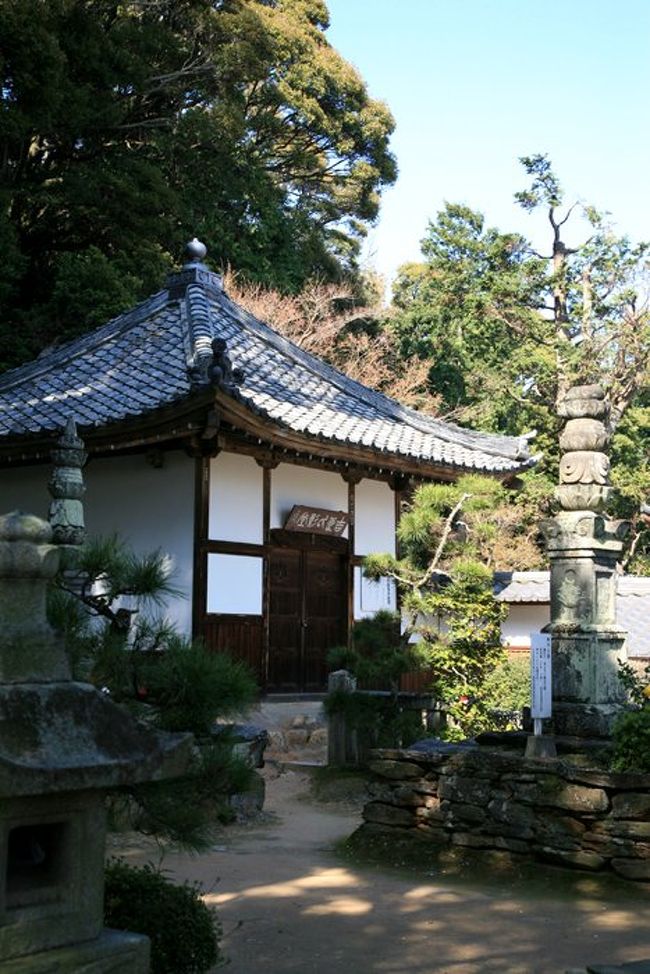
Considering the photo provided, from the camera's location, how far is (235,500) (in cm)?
1388

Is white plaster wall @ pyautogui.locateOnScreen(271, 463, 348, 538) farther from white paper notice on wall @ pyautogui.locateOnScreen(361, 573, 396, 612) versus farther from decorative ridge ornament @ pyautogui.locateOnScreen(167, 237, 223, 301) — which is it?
decorative ridge ornament @ pyautogui.locateOnScreen(167, 237, 223, 301)

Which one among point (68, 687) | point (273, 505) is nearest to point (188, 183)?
point (273, 505)

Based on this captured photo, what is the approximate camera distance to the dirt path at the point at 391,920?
5.36 m

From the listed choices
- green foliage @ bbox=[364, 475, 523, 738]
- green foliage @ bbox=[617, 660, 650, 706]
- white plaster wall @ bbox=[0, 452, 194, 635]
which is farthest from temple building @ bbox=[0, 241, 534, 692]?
green foliage @ bbox=[617, 660, 650, 706]

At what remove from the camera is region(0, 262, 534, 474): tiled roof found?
13742mm

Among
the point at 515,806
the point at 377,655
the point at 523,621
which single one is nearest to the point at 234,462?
the point at 377,655

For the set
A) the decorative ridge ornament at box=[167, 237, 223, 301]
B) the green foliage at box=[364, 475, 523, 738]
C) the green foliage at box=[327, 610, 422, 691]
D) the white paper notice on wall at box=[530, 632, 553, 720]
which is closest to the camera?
the white paper notice on wall at box=[530, 632, 553, 720]

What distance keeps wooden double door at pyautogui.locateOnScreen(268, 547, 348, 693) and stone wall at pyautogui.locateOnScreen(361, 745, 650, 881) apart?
6.03 m

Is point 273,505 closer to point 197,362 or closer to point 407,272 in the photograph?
point 197,362

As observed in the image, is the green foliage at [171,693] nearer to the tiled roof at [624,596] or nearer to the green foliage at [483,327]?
the tiled roof at [624,596]

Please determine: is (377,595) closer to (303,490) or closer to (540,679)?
(303,490)

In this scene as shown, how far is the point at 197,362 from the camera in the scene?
12555 millimetres

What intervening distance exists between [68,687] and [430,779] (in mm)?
5258

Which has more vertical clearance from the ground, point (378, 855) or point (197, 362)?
point (197, 362)
